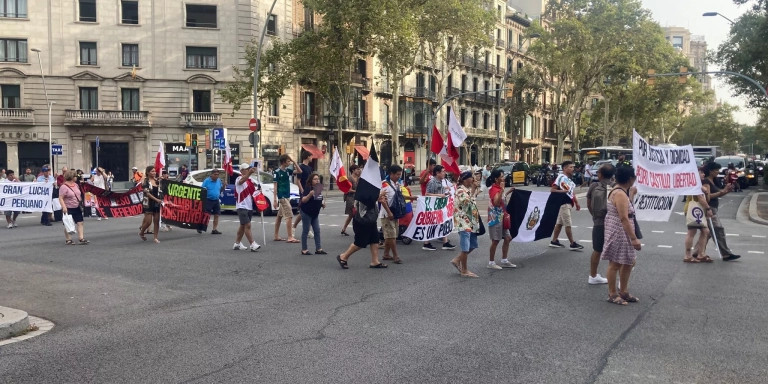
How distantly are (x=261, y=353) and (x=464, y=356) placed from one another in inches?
70.3

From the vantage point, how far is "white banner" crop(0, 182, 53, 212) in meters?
17.2

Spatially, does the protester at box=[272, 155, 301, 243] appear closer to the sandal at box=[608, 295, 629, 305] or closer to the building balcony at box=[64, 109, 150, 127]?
the sandal at box=[608, 295, 629, 305]

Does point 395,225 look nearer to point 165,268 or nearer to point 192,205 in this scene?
point 165,268

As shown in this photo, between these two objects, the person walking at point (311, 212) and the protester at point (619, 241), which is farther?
the person walking at point (311, 212)

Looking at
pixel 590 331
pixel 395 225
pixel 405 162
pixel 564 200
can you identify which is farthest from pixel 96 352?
pixel 405 162

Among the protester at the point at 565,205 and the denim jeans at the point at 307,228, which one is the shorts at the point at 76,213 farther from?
the protester at the point at 565,205

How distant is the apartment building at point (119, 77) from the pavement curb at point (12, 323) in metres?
34.8

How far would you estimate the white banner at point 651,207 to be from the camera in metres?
10.1

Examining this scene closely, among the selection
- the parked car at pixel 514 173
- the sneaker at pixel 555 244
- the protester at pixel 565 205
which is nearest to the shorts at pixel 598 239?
the protester at pixel 565 205

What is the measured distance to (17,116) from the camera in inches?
1567

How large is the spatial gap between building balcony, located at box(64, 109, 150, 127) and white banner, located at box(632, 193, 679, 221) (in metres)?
35.9

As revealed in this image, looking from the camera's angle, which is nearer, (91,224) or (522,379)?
(522,379)

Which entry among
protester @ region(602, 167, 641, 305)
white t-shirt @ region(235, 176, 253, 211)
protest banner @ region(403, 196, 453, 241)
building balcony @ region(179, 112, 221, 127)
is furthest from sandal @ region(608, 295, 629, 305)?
building balcony @ region(179, 112, 221, 127)

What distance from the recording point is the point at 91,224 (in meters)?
18.5
